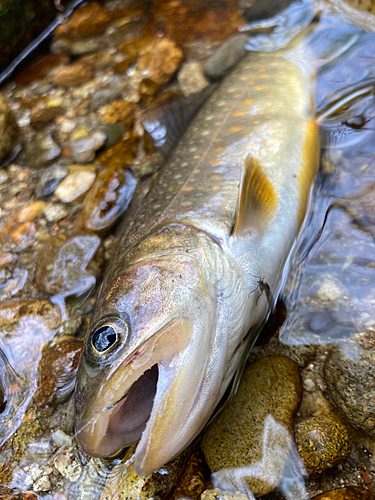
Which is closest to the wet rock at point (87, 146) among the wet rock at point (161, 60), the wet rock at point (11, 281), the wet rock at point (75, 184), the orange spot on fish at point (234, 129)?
the wet rock at point (75, 184)

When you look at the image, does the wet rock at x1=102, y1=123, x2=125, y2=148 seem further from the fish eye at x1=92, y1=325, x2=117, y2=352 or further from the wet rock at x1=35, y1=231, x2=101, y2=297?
the fish eye at x1=92, y1=325, x2=117, y2=352

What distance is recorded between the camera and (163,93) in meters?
4.03

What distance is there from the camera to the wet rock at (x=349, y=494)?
71.4 inches

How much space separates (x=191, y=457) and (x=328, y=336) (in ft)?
3.53

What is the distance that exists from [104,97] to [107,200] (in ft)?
5.34

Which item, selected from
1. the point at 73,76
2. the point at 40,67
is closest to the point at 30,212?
the point at 73,76

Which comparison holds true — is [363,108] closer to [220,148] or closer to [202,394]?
[220,148]

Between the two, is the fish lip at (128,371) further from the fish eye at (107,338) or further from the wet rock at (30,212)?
the wet rock at (30,212)

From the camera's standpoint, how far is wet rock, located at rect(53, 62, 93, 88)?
174 inches

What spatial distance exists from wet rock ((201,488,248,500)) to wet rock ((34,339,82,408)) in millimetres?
1044

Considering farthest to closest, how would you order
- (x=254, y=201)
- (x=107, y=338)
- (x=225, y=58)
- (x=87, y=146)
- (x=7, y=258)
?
(x=225, y=58) → (x=87, y=146) → (x=7, y=258) → (x=254, y=201) → (x=107, y=338)

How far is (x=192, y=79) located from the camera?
400 centimetres

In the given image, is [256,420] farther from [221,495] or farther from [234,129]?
[234,129]

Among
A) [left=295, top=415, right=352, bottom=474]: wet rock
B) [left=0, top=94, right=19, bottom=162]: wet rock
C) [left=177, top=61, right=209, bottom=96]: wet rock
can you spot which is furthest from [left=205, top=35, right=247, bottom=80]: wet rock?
[left=295, top=415, right=352, bottom=474]: wet rock
